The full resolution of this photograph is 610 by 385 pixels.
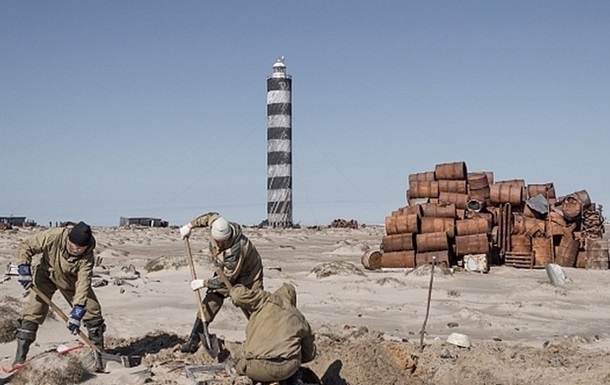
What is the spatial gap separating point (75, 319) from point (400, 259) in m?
13.6

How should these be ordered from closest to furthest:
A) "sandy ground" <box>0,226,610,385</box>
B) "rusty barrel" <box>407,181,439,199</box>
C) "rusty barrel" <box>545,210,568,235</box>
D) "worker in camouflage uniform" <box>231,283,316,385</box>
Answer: "worker in camouflage uniform" <box>231,283,316,385</box>, "sandy ground" <box>0,226,610,385</box>, "rusty barrel" <box>545,210,568,235</box>, "rusty barrel" <box>407,181,439,199</box>

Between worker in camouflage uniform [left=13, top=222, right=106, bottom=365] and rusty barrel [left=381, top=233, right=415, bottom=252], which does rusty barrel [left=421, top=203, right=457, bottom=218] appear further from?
worker in camouflage uniform [left=13, top=222, right=106, bottom=365]

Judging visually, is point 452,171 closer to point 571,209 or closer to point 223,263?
point 571,209

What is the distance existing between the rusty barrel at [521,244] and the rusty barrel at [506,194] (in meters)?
0.93

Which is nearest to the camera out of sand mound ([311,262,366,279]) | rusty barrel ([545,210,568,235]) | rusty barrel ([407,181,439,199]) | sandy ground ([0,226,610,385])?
sandy ground ([0,226,610,385])

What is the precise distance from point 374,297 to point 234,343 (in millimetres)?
6060

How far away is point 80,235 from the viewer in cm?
872

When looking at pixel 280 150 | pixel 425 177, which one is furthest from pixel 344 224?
pixel 425 177

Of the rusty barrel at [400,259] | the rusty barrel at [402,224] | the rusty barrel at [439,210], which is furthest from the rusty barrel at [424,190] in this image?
the rusty barrel at [400,259]

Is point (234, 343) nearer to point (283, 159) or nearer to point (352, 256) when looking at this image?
point (352, 256)

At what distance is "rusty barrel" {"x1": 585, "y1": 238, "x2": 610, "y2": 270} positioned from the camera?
70.8 feet

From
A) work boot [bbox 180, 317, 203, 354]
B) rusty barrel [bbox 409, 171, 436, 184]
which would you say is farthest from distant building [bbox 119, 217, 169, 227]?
work boot [bbox 180, 317, 203, 354]

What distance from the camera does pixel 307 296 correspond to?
50.7 feet

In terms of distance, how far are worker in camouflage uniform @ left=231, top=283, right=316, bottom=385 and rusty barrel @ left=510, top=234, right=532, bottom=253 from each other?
15163 millimetres
